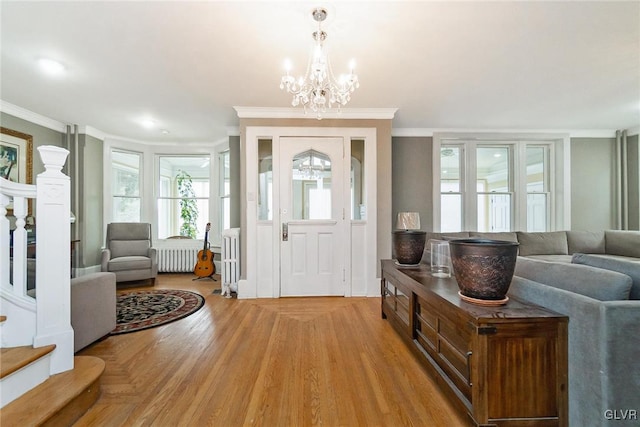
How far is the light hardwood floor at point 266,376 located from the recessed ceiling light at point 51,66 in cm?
266

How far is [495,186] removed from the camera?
4.71m

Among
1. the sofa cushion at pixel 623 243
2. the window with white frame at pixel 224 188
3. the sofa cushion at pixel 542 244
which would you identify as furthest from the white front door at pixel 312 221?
the sofa cushion at pixel 623 243

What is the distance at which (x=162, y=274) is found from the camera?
5020 mm

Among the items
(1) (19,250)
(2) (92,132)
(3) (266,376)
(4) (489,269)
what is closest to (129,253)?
(2) (92,132)

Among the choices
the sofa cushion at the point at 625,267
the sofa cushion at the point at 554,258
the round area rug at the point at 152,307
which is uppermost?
the sofa cushion at the point at 625,267

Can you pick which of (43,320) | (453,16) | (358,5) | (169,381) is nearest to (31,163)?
(43,320)

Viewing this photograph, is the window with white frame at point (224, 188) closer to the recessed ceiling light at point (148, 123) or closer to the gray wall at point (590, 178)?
the recessed ceiling light at point (148, 123)

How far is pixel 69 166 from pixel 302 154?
3.92 meters

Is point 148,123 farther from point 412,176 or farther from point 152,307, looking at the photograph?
point 412,176

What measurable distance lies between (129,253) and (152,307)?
174 centimetres

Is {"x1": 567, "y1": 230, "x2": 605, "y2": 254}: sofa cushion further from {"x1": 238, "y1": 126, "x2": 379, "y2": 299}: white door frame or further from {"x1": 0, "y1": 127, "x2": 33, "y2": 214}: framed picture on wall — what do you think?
{"x1": 0, "y1": 127, "x2": 33, "y2": 214}: framed picture on wall

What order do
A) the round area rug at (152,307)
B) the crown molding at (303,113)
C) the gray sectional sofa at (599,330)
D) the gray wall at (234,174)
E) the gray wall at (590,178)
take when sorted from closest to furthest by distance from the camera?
the gray sectional sofa at (599,330), the round area rug at (152,307), the crown molding at (303,113), the gray wall at (234,174), the gray wall at (590,178)

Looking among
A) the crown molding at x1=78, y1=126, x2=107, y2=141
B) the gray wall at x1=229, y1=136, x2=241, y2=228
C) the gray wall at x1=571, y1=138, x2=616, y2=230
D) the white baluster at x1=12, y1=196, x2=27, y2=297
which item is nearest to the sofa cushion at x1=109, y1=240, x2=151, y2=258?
the gray wall at x1=229, y1=136, x2=241, y2=228

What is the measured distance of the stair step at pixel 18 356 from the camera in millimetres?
1317
